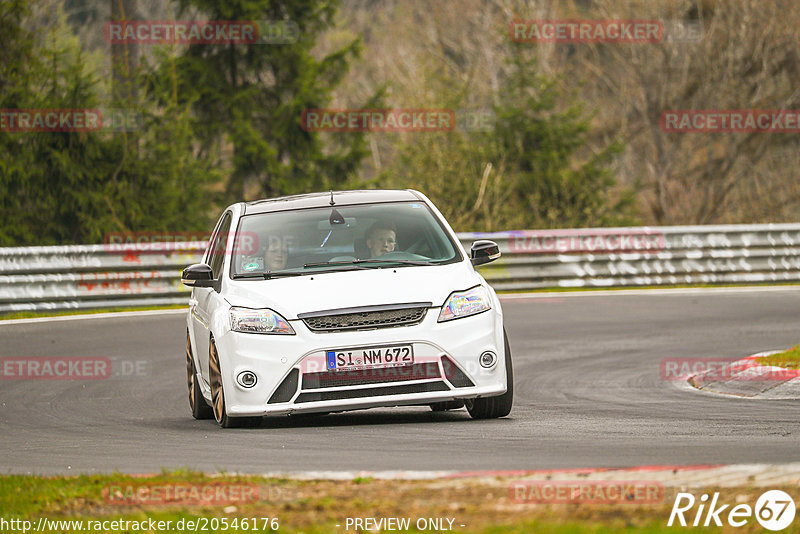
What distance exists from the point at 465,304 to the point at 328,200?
1.86 meters

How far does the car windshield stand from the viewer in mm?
9531

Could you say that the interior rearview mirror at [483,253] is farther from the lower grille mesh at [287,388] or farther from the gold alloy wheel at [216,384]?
the gold alloy wheel at [216,384]

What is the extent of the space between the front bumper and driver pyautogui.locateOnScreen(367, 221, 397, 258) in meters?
1.04

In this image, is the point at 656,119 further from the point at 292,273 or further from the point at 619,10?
the point at 292,273

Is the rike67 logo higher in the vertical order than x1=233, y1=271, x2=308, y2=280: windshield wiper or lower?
higher

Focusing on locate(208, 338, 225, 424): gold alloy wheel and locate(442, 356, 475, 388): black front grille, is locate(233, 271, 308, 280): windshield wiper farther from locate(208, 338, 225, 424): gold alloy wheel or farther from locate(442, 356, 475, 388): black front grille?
locate(442, 356, 475, 388): black front grille

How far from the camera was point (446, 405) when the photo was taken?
970 centimetres

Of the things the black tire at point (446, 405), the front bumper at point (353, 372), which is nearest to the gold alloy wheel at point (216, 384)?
the front bumper at point (353, 372)

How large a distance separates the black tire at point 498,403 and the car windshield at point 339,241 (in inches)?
36.3

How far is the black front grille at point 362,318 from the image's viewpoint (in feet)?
28.5

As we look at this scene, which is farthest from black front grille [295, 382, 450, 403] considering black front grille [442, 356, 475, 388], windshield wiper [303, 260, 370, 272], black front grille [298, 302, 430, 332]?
windshield wiper [303, 260, 370, 272]

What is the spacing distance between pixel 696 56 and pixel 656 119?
2.10 m

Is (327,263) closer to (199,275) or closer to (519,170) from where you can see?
(199,275)

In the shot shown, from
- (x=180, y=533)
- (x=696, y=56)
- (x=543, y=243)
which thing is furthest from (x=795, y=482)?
(x=696, y=56)
